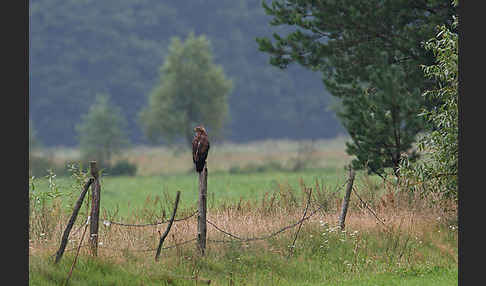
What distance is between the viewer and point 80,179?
15539 mm

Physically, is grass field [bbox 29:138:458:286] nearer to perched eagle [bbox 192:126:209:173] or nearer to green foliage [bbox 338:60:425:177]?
green foliage [bbox 338:60:425:177]

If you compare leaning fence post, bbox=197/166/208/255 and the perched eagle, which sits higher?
the perched eagle

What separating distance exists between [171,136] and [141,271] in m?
55.1

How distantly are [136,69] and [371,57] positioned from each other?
136127mm

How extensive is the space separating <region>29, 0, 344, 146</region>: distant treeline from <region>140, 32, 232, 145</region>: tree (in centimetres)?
7557

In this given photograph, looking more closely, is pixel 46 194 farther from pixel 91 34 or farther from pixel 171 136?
pixel 91 34

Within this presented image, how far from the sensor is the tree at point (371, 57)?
64.7 ft

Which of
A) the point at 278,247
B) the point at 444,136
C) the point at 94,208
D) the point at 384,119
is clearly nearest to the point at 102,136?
the point at 384,119

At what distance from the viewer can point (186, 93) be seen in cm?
6694

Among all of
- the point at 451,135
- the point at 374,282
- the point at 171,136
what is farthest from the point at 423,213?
the point at 171,136

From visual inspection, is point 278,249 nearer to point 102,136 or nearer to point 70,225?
point 70,225

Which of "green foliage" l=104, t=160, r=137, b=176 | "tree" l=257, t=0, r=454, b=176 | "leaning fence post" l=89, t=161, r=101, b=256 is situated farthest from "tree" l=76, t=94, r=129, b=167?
"leaning fence post" l=89, t=161, r=101, b=256

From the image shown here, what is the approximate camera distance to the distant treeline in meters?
147

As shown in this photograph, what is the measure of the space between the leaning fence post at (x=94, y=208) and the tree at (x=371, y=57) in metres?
9.24
